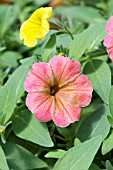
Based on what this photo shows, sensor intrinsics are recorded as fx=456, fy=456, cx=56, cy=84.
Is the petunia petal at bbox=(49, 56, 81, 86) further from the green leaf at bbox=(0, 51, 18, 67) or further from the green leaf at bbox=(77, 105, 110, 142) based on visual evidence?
the green leaf at bbox=(0, 51, 18, 67)

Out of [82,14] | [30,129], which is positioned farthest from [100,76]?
[82,14]

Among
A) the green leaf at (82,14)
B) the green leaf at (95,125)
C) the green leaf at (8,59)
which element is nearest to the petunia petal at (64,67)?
the green leaf at (95,125)

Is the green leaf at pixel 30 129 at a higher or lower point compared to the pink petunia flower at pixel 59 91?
lower

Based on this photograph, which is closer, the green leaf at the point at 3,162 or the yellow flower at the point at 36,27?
the green leaf at the point at 3,162

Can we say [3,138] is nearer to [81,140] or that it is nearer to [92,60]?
[81,140]

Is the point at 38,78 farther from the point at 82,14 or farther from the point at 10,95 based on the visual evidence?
the point at 82,14

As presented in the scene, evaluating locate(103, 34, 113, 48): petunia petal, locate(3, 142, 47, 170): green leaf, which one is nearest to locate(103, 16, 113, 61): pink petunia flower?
locate(103, 34, 113, 48): petunia petal

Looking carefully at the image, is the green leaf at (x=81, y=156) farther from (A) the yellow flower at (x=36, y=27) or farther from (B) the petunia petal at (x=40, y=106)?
(A) the yellow flower at (x=36, y=27)

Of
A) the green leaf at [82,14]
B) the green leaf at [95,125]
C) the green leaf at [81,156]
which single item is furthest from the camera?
the green leaf at [82,14]
